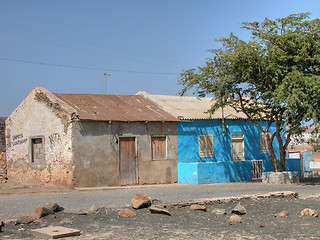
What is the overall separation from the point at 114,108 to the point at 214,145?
19.1 ft

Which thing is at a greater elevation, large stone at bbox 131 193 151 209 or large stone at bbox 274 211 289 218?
large stone at bbox 131 193 151 209

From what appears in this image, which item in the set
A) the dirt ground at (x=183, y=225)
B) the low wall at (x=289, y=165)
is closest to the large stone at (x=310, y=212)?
the dirt ground at (x=183, y=225)

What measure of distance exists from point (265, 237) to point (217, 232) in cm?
93

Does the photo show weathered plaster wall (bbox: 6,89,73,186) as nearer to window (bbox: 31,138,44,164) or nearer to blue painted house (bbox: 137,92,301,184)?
window (bbox: 31,138,44,164)

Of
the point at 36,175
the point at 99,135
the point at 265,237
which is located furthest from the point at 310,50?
the point at 36,175

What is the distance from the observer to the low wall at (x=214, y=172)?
818 inches

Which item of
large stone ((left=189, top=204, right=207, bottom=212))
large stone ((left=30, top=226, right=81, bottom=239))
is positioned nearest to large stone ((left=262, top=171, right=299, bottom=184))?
large stone ((left=189, top=204, right=207, bottom=212))

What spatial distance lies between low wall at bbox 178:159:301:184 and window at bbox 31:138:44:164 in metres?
6.82

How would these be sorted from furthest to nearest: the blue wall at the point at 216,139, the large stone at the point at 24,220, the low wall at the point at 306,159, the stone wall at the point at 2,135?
the low wall at the point at 306,159 → the stone wall at the point at 2,135 → the blue wall at the point at 216,139 → the large stone at the point at 24,220

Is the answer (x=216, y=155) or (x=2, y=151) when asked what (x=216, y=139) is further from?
(x=2, y=151)

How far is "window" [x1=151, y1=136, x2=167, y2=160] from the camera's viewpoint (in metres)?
21.3

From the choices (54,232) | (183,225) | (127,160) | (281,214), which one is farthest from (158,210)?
(127,160)

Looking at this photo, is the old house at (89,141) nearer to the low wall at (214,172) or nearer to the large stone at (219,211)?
the low wall at (214,172)

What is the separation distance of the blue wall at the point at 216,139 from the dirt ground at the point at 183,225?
11.0 metres
